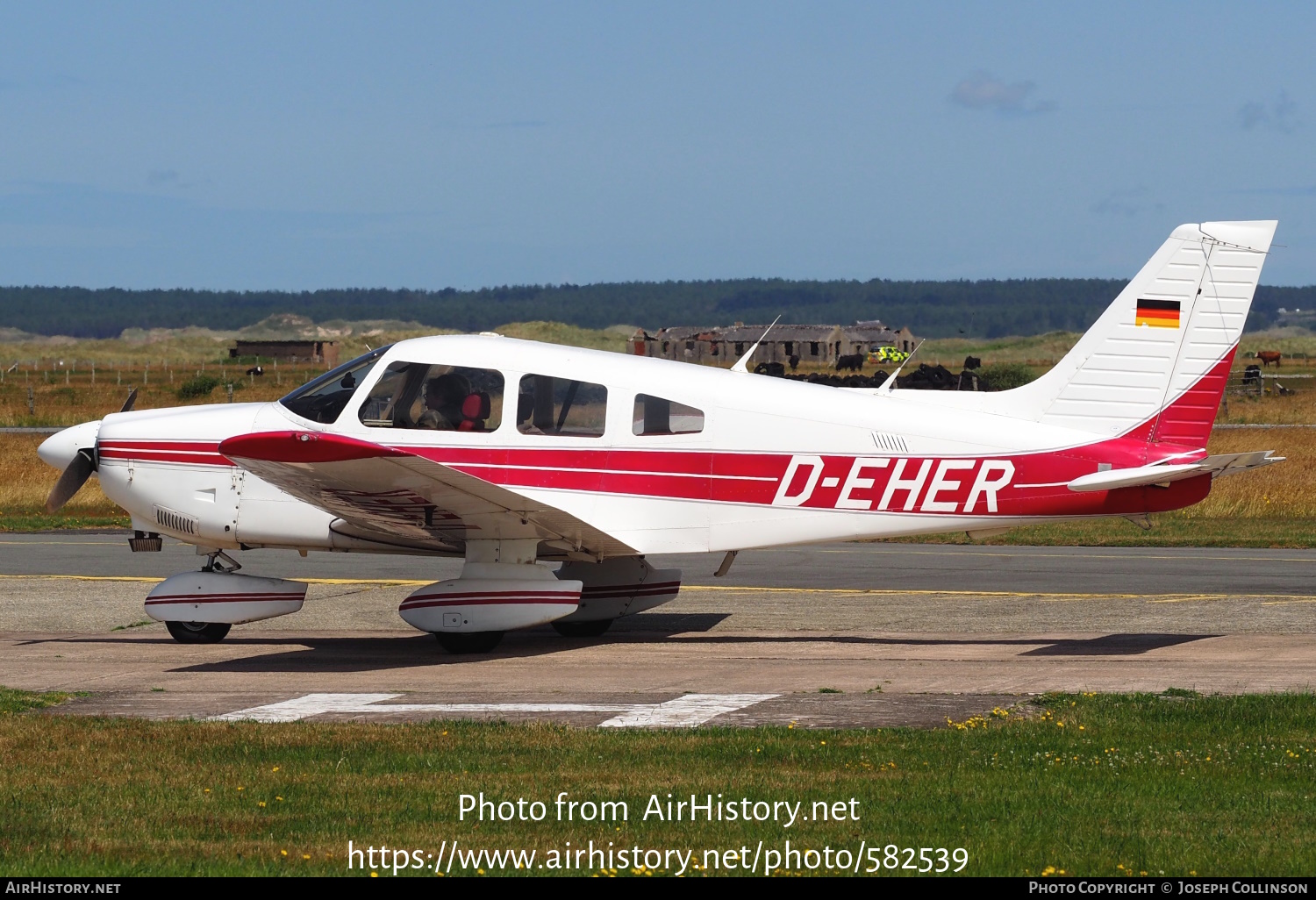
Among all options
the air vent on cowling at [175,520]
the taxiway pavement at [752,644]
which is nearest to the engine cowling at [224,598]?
the taxiway pavement at [752,644]

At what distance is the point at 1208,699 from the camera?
9.91 meters

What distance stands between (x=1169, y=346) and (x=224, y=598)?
8488 mm

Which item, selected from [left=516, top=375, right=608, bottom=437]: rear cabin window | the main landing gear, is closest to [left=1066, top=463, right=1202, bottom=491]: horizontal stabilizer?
[left=516, top=375, right=608, bottom=437]: rear cabin window

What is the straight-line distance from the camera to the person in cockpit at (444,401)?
12609 millimetres

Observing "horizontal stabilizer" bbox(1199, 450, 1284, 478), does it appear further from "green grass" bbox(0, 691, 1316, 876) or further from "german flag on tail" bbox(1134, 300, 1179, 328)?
"green grass" bbox(0, 691, 1316, 876)

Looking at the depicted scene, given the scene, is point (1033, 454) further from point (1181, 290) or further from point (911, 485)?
point (1181, 290)

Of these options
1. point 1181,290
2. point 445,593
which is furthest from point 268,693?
point 1181,290

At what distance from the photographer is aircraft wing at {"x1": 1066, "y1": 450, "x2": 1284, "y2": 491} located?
11.4 metres

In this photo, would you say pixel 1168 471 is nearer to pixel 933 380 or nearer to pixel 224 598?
pixel 224 598

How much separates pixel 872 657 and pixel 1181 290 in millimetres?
3968

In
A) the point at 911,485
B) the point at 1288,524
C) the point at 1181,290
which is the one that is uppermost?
the point at 1181,290

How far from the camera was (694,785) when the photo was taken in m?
7.57

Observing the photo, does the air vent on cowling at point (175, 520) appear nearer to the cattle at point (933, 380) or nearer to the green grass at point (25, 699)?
the green grass at point (25, 699)
